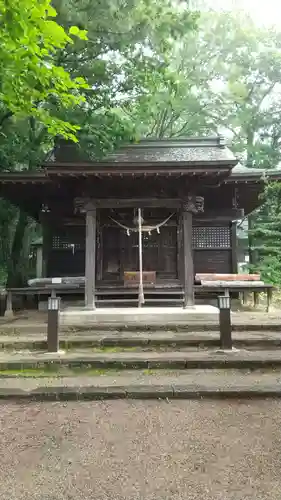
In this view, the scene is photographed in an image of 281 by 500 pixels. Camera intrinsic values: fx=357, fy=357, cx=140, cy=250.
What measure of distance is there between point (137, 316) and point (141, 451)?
5.03 m

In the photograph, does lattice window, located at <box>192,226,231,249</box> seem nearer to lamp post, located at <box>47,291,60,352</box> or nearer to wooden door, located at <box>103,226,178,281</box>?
wooden door, located at <box>103,226,178,281</box>

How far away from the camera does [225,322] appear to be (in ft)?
20.3

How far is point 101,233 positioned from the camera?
11445 millimetres

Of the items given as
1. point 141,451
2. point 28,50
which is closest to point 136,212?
point 28,50

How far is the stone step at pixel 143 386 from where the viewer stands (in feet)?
14.8

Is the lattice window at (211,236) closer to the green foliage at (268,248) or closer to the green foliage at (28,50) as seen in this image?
the green foliage at (268,248)

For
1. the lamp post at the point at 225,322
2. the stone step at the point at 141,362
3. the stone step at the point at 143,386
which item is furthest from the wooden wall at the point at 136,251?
the stone step at the point at 143,386

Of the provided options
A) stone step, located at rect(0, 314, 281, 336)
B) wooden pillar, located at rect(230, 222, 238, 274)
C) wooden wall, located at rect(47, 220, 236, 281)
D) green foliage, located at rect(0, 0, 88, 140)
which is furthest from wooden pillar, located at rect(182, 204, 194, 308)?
green foliage, located at rect(0, 0, 88, 140)

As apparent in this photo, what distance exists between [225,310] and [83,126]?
710cm

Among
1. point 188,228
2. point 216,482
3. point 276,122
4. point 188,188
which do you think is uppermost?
point 276,122

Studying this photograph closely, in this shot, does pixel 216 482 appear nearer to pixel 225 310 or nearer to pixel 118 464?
pixel 118 464

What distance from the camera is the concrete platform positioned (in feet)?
25.1

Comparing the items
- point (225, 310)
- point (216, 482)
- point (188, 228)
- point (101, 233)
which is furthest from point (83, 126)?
point (216, 482)

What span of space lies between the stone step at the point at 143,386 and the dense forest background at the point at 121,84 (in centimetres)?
454
